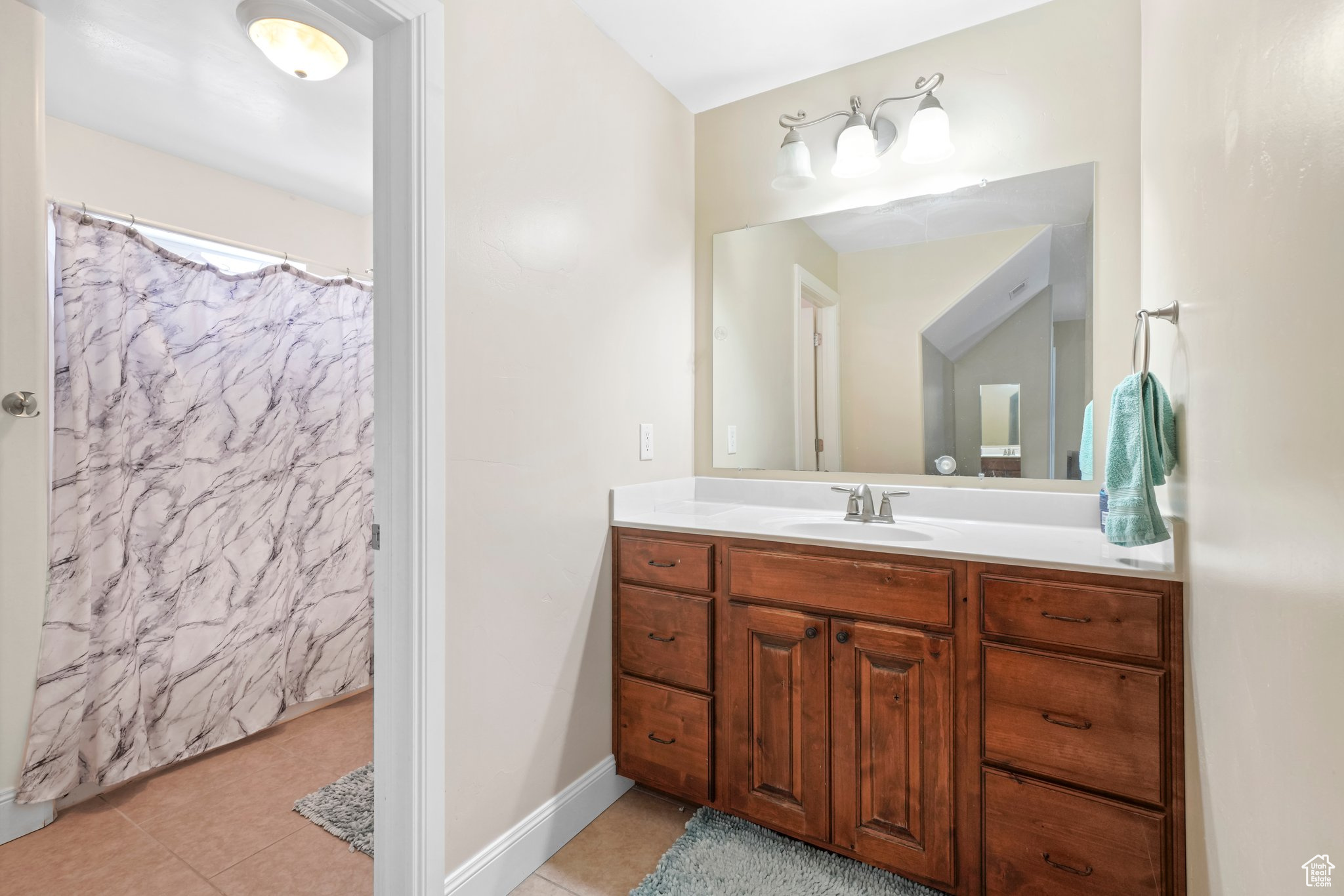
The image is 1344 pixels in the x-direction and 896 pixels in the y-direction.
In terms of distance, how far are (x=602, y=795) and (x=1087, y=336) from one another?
1956mm

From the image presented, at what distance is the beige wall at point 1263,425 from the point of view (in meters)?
0.40

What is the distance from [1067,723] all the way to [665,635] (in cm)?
98

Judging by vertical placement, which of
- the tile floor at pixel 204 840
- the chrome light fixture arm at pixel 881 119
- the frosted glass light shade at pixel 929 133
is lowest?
the tile floor at pixel 204 840

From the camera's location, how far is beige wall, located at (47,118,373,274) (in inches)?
88.3

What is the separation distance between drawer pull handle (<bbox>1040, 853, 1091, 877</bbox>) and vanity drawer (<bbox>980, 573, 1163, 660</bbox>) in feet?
1.47

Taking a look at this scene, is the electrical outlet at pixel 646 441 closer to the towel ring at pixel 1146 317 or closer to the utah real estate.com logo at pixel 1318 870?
the towel ring at pixel 1146 317

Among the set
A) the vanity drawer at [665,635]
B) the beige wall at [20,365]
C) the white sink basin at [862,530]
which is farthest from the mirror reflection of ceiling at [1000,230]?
the beige wall at [20,365]

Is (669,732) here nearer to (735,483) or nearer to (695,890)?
(695,890)

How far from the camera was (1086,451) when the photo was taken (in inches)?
66.9

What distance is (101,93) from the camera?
81.7 inches

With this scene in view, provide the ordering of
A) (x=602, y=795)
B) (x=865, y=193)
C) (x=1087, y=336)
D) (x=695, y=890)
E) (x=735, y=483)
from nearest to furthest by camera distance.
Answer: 1. (x=695, y=890)
2. (x=1087, y=336)
3. (x=602, y=795)
4. (x=865, y=193)
5. (x=735, y=483)

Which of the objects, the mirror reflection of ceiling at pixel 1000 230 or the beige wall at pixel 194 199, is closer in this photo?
the mirror reflection of ceiling at pixel 1000 230

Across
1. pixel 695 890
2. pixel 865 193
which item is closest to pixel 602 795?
pixel 695 890

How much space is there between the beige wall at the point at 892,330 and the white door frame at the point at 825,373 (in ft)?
0.08
